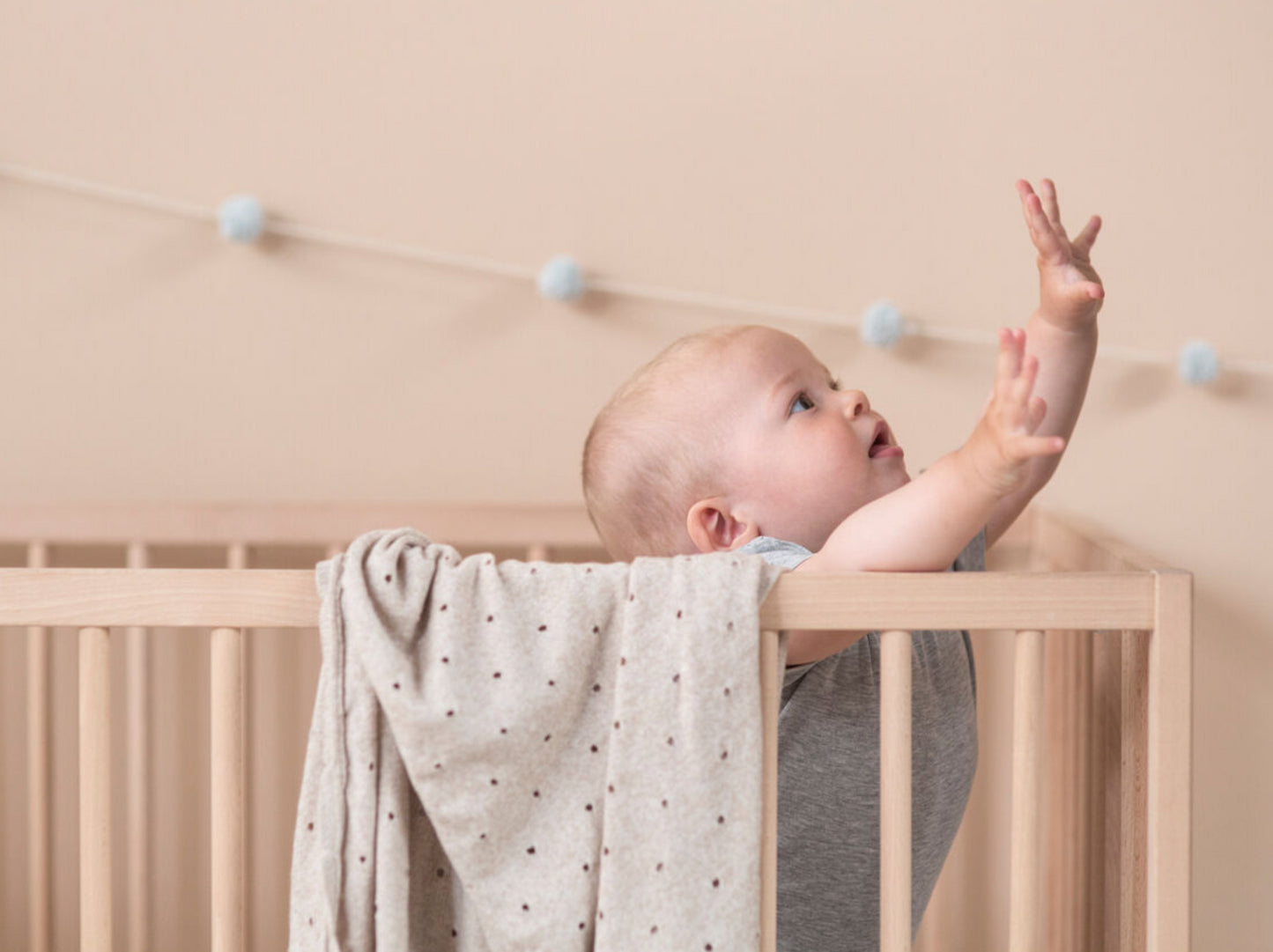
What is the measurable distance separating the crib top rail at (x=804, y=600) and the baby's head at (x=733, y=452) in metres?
0.18

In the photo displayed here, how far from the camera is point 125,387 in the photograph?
131 cm

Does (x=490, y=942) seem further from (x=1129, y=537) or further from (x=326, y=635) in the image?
(x=1129, y=537)

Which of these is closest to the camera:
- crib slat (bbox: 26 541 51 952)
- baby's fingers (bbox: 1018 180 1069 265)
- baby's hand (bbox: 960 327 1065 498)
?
baby's hand (bbox: 960 327 1065 498)

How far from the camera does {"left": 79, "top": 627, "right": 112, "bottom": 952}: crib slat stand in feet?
2.30

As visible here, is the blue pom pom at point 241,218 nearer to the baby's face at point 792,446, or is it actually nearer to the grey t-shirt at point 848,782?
the baby's face at point 792,446

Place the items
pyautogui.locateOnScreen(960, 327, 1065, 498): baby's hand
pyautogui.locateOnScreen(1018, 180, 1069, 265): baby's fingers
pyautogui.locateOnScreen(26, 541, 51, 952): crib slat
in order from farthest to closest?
pyautogui.locateOnScreen(26, 541, 51, 952): crib slat
pyautogui.locateOnScreen(1018, 180, 1069, 265): baby's fingers
pyautogui.locateOnScreen(960, 327, 1065, 498): baby's hand

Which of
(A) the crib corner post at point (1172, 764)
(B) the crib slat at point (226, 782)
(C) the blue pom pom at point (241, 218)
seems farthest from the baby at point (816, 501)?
(C) the blue pom pom at point (241, 218)

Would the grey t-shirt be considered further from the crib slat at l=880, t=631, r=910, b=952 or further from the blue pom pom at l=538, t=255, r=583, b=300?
the blue pom pom at l=538, t=255, r=583, b=300

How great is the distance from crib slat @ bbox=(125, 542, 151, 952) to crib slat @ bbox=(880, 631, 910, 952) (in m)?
0.84

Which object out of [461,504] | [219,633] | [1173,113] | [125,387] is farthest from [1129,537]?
[125,387]

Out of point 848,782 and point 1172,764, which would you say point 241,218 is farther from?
point 1172,764

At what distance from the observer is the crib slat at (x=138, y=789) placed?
1256 millimetres

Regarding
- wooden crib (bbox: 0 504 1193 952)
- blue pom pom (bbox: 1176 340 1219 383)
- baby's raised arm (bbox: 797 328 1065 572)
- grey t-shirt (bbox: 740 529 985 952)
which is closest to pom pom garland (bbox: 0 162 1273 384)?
blue pom pom (bbox: 1176 340 1219 383)

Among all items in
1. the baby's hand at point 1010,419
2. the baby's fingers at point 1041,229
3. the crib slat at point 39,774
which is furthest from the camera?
the crib slat at point 39,774
